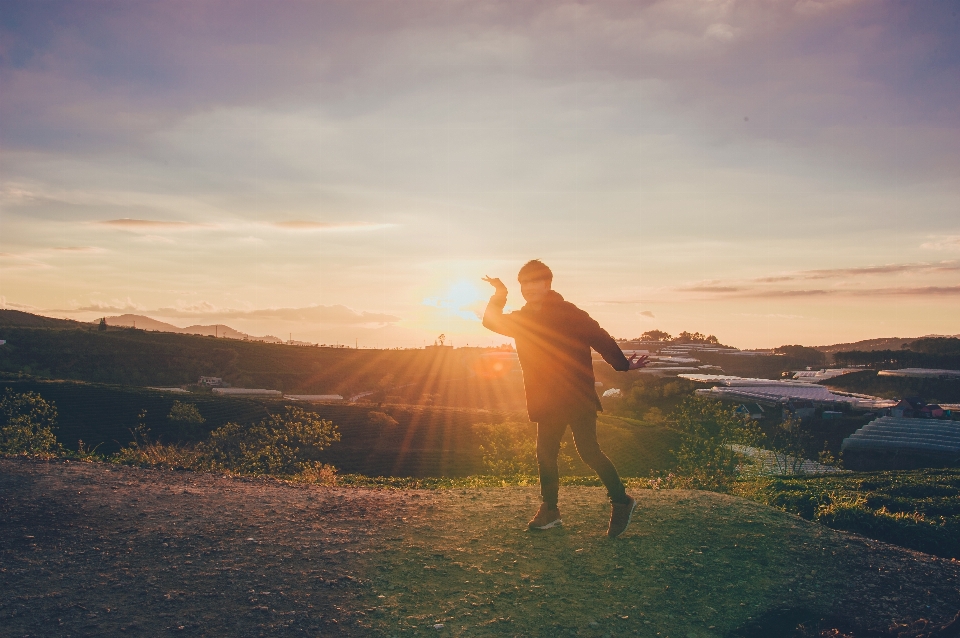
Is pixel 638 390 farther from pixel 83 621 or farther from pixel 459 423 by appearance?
pixel 83 621

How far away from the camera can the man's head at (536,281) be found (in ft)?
17.5

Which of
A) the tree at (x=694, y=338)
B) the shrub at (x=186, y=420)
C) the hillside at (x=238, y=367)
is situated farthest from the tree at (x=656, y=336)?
the shrub at (x=186, y=420)

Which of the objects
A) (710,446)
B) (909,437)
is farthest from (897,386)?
(710,446)

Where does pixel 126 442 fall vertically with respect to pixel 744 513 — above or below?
below

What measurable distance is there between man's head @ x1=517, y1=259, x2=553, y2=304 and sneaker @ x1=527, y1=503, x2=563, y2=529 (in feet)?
5.88

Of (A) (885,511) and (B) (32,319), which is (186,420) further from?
(B) (32,319)

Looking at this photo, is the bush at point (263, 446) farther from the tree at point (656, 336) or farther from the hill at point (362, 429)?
the tree at point (656, 336)

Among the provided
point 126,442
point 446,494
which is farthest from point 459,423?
point 446,494

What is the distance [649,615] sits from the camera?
3.79m

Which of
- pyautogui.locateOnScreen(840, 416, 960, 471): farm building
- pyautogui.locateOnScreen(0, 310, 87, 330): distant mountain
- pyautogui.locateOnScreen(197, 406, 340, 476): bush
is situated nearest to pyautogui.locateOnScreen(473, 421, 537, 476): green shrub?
pyautogui.locateOnScreen(197, 406, 340, 476): bush

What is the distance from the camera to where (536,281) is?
5340mm

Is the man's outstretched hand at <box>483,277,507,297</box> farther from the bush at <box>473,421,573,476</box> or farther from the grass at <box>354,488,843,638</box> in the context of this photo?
the bush at <box>473,421,573,476</box>

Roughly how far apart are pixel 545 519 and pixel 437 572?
132 centimetres

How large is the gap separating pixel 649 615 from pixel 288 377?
7343cm
